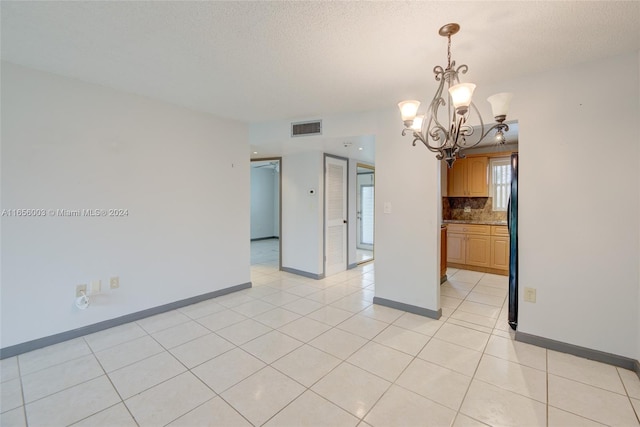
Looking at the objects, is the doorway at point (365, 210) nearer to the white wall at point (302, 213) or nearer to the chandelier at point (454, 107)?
the white wall at point (302, 213)

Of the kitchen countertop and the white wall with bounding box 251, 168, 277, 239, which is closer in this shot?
the kitchen countertop

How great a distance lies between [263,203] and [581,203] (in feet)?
26.5

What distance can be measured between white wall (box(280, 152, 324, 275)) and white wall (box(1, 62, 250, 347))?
1215 millimetres

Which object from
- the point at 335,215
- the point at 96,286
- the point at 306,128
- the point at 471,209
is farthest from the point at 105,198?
the point at 471,209

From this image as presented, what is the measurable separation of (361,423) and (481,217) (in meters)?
5.03

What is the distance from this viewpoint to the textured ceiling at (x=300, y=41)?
1.72 metres

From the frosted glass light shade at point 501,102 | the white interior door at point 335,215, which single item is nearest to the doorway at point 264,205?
the white interior door at point 335,215

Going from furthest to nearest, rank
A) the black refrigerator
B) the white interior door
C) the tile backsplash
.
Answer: the tile backsplash
the white interior door
the black refrigerator

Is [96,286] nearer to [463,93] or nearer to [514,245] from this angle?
[463,93]

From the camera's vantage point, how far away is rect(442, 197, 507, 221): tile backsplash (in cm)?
550

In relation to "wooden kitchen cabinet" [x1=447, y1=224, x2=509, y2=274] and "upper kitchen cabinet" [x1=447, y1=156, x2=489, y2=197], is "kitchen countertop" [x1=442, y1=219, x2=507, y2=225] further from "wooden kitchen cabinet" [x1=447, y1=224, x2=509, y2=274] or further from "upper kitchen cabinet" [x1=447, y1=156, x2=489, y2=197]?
"upper kitchen cabinet" [x1=447, y1=156, x2=489, y2=197]

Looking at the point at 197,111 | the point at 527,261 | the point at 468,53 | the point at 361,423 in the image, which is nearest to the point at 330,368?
the point at 361,423

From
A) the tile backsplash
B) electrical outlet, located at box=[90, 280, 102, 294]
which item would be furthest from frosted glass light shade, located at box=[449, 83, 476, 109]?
the tile backsplash

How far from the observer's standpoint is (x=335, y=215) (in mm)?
5027
